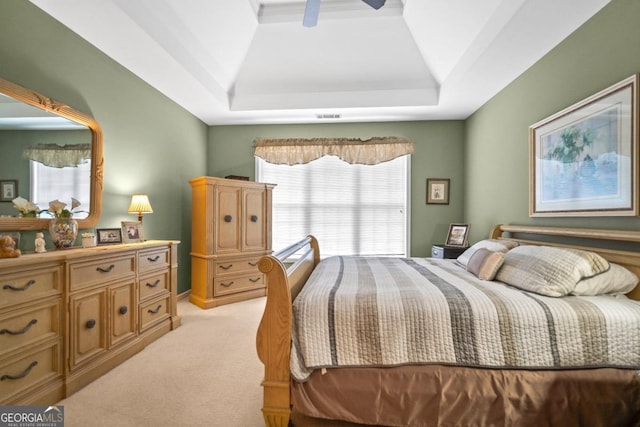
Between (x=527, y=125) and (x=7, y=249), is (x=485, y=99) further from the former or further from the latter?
(x=7, y=249)

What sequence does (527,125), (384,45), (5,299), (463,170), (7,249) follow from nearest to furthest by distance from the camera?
(5,299) < (7,249) < (527,125) < (384,45) < (463,170)

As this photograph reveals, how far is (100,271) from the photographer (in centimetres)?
211

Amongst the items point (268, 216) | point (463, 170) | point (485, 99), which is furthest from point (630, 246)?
point (268, 216)

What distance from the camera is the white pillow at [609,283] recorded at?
1659 millimetres

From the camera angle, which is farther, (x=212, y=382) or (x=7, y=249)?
(x=212, y=382)

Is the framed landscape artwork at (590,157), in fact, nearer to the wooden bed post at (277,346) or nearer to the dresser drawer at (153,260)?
the wooden bed post at (277,346)

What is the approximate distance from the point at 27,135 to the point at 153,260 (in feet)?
4.17

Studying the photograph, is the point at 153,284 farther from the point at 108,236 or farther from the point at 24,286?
the point at 24,286

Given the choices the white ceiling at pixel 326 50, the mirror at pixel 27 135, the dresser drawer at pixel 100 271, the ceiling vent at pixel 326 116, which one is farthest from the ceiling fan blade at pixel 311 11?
the dresser drawer at pixel 100 271

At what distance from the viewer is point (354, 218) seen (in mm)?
4633

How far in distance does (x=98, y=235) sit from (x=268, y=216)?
1.96m

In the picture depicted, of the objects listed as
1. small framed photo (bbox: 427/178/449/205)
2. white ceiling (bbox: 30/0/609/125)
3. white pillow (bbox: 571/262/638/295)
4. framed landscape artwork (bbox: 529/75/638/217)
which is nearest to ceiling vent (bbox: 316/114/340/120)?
white ceiling (bbox: 30/0/609/125)

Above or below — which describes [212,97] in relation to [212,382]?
above

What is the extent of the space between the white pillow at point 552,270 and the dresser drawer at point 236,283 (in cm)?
295
